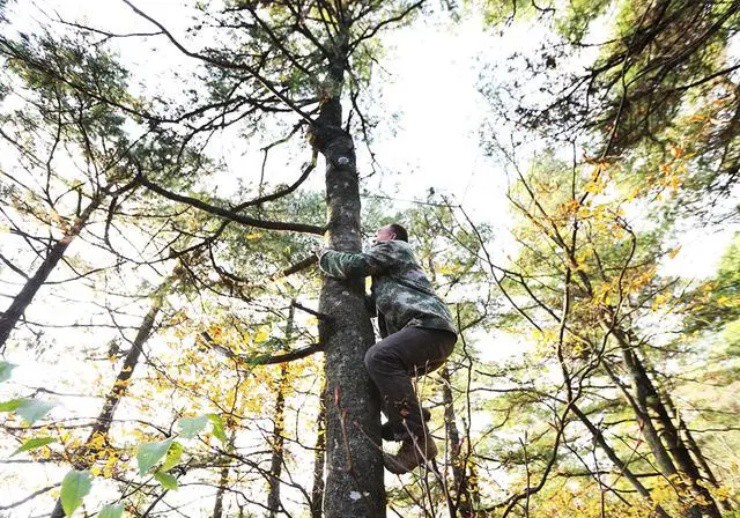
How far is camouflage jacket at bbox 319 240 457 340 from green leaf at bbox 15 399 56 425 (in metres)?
1.72

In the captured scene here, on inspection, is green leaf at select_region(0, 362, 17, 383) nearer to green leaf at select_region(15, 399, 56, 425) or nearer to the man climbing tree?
green leaf at select_region(15, 399, 56, 425)

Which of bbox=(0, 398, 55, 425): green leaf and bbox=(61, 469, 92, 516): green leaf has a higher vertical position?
bbox=(0, 398, 55, 425): green leaf

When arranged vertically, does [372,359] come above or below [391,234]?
below

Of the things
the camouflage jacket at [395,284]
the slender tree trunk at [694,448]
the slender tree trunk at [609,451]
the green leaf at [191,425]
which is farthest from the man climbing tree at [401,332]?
the slender tree trunk at [694,448]

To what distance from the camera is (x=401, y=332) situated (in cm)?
222

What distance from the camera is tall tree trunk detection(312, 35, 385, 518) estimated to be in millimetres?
1767

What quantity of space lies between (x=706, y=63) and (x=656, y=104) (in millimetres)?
639

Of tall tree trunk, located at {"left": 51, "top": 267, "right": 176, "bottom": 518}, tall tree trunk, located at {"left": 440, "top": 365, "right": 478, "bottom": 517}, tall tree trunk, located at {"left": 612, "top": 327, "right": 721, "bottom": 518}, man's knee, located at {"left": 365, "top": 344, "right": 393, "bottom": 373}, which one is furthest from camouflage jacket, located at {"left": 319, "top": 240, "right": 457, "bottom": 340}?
tall tree trunk, located at {"left": 612, "top": 327, "right": 721, "bottom": 518}

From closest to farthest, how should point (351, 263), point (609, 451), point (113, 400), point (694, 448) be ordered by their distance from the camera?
point (351, 263) → point (609, 451) → point (694, 448) → point (113, 400)

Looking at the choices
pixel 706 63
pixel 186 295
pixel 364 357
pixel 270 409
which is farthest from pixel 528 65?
pixel 270 409

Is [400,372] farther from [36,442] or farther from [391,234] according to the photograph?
[36,442]

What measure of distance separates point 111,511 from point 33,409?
23cm

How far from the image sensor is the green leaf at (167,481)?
700 mm

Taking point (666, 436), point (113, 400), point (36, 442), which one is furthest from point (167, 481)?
point (113, 400)
